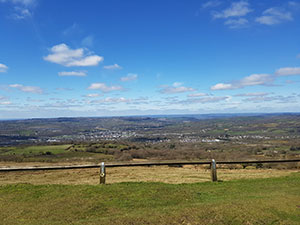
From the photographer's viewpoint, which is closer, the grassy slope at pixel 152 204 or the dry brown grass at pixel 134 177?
the grassy slope at pixel 152 204

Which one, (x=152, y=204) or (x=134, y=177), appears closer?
(x=152, y=204)

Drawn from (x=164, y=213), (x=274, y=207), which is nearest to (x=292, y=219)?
(x=274, y=207)

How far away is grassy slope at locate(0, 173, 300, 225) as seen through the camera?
5645mm

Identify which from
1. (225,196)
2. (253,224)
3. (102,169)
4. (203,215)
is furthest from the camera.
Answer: (102,169)

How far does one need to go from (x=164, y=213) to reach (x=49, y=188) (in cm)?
511

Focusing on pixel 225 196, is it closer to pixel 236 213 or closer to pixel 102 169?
pixel 236 213

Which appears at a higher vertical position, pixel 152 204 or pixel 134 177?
pixel 152 204

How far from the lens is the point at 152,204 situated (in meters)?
7.02

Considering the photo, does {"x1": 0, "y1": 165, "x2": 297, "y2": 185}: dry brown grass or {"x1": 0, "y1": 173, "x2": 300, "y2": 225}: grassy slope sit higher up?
{"x1": 0, "y1": 173, "x2": 300, "y2": 225}: grassy slope

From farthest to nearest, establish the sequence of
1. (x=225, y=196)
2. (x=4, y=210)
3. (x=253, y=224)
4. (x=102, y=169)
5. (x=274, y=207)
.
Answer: (x=102, y=169), (x=225, y=196), (x=4, y=210), (x=274, y=207), (x=253, y=224)

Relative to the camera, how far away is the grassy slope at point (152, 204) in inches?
222

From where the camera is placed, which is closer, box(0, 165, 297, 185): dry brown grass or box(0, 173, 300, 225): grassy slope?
box(0, 173, 300, 225): grassy slope

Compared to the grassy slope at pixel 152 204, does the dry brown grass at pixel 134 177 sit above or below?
below

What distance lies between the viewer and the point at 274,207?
6.27 m
